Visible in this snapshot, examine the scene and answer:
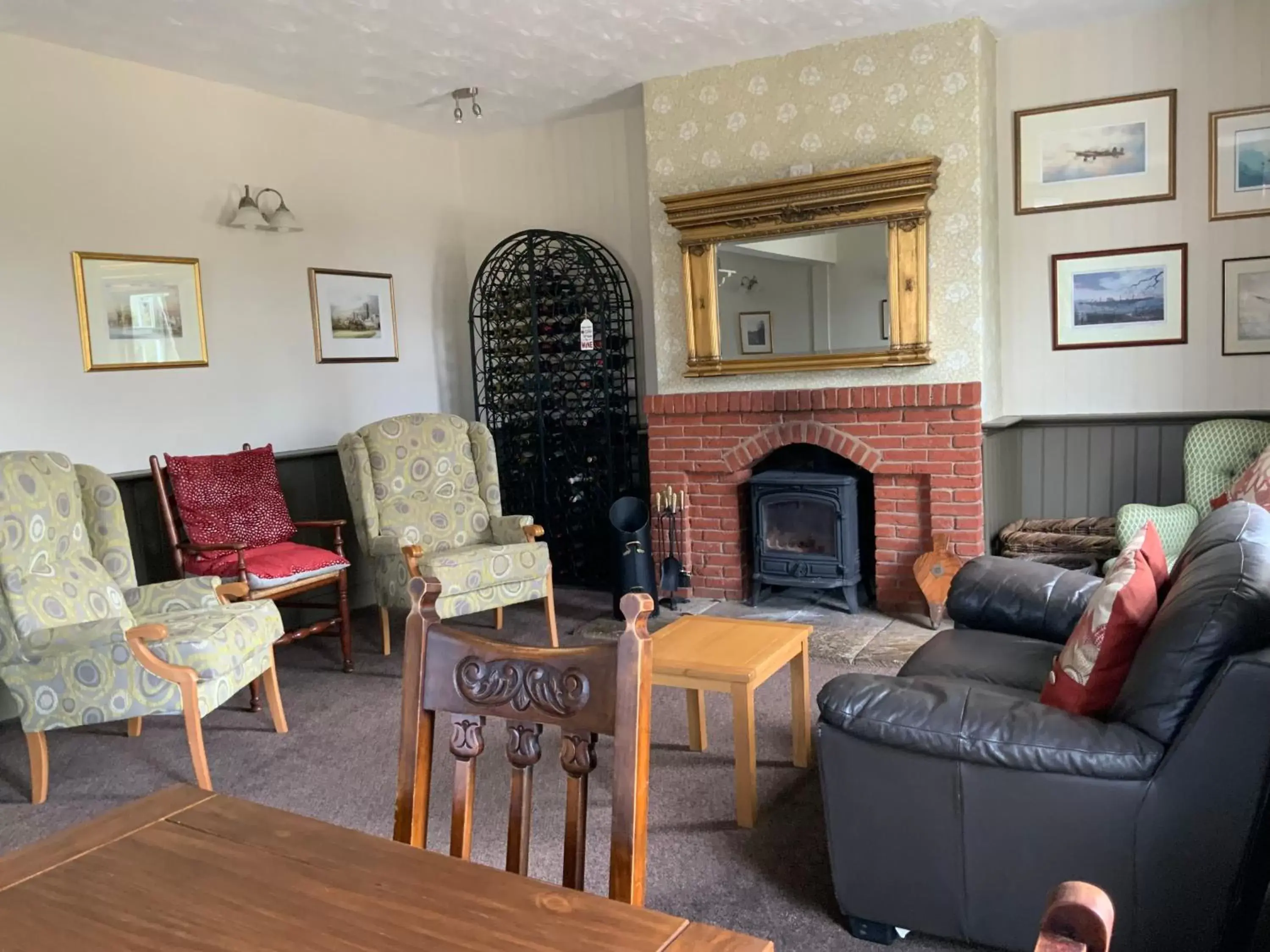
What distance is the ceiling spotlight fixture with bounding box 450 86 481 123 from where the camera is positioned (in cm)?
507

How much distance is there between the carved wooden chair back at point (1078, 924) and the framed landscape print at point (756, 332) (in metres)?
4.45

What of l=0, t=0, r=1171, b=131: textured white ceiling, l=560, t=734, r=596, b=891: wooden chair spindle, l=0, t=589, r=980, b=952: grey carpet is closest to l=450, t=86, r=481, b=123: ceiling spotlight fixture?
l=0, t=0, r=1171, b=131: textured white ceiling

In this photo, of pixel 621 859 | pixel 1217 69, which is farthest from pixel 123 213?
pixel 1217 69

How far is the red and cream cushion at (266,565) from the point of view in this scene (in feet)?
13.2

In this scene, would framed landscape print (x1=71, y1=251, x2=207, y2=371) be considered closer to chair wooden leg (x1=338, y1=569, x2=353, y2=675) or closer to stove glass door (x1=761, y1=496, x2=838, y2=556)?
chair wooden leg (x1=338, y1=569, x2=353, y2=675)

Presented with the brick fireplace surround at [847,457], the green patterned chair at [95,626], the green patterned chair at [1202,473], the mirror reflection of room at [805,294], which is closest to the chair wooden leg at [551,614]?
the brick fireplace surround at [847,457]

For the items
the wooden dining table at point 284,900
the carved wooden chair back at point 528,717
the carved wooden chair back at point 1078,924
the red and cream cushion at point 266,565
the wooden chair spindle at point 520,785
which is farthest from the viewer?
the red and cream cushion at point 266,565

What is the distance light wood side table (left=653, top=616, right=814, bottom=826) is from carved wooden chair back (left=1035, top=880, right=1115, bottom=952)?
6.25 ft

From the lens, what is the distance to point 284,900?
1.10 meters

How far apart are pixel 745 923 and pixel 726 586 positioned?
3.04m

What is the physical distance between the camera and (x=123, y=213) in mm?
4461

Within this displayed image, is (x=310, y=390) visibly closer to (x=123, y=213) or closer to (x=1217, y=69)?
(x=123, y=213)

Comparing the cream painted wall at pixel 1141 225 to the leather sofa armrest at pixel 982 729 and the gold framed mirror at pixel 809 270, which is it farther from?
the leather sofa armrest at pixel 982 729

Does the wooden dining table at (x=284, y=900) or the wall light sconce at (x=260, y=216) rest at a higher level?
the wall light sconce at (x=260, y=216)
